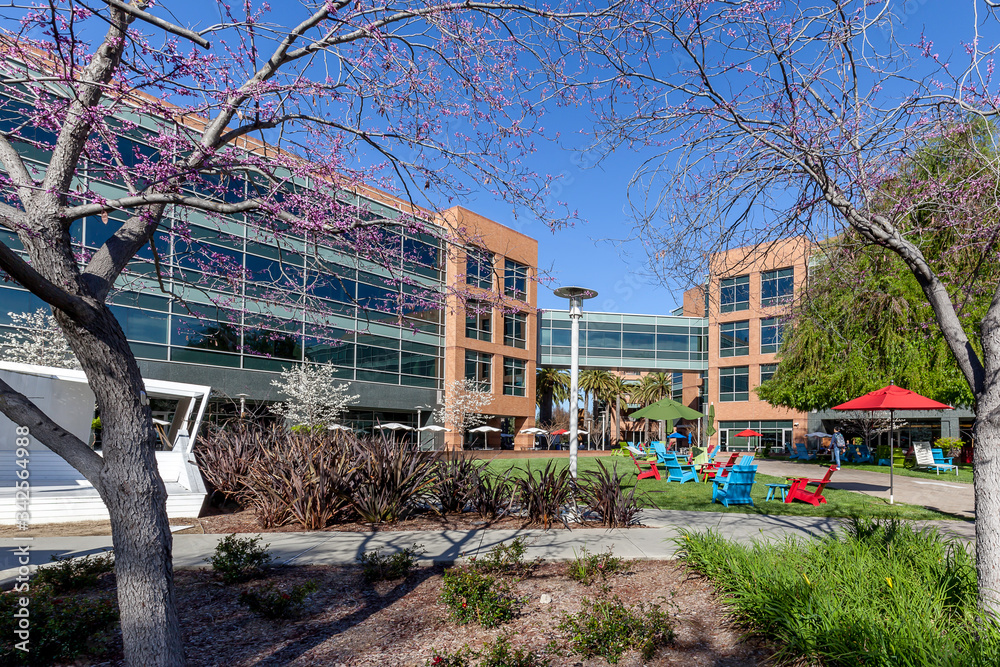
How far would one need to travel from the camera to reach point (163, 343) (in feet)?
76.3

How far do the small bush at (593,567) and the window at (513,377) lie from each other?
35991mm

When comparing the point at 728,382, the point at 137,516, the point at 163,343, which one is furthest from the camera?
the point at 728,382

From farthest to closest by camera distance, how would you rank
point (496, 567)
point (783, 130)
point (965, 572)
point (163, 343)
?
1. point (163, 343)
2. point (496, 567)
3. point (783, 130)
4. point (965, 572)

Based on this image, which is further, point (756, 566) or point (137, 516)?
point (756, 566)

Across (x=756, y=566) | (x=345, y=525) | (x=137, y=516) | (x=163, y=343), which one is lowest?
(x=345, y=525)

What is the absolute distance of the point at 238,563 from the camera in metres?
5.95

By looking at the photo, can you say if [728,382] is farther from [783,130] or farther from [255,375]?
[783,130]

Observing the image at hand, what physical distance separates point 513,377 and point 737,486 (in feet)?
105

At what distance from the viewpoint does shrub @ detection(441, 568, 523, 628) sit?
4828 millimetres

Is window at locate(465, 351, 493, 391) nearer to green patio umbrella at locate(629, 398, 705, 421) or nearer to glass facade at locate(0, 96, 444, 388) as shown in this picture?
glass facade at locate(0, 96, 444, 388)

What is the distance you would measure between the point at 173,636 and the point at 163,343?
22625 millimetres

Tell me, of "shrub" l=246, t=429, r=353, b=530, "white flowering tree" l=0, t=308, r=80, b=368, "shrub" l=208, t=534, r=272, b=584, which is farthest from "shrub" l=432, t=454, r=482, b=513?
"white flowering tree" l=0, t=308, r=80, b=368

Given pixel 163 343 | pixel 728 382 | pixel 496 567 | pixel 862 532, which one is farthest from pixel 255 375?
pixel 728 382

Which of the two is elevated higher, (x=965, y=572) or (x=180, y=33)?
(x=180, y=33)
